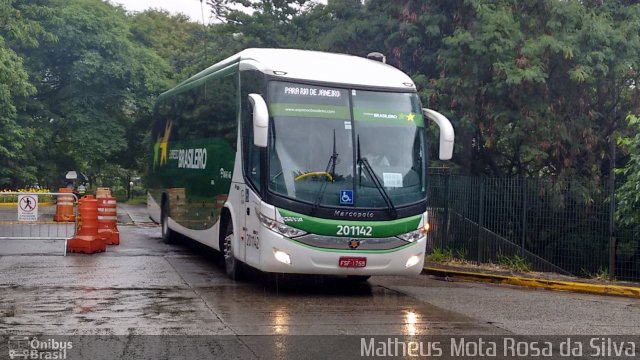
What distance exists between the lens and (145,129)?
48406mm

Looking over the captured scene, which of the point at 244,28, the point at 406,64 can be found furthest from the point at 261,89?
the point at 244,28

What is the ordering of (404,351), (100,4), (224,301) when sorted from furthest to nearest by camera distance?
(100,4) → (224,301) → (404,351)

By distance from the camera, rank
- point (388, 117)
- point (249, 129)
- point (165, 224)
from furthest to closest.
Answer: point (165, 224) → point (249, 129) → point (388, 117)

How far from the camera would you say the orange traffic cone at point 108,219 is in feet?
59.9

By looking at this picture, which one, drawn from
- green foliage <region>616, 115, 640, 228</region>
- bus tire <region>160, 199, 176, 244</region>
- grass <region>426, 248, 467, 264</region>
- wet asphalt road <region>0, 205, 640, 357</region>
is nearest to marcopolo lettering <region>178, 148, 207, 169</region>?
wet asphalt road <region>0, 205, 640, 357</region>

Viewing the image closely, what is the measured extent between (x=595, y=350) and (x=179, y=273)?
25.4 ft

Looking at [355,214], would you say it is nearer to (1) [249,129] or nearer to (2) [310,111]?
(2) [310,111]

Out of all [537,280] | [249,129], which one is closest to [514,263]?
[537,280]

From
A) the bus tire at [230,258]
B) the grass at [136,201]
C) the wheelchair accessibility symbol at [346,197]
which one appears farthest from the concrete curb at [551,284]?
the grass at [136,201]

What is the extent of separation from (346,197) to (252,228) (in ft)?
4.96

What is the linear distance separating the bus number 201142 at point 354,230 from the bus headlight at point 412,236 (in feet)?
1.79

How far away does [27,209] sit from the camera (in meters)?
16.9

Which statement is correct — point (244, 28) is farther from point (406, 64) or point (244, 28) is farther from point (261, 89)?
point (261, 89)

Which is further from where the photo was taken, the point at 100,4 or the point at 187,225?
the point at 100,4
